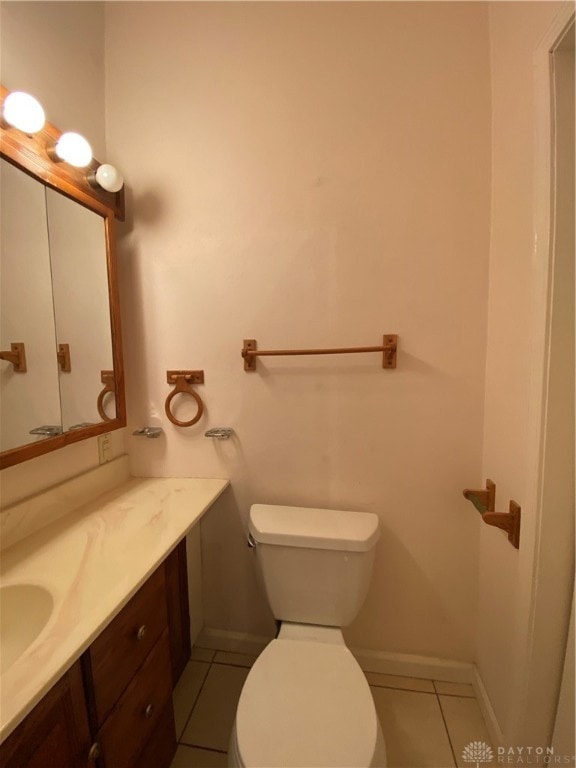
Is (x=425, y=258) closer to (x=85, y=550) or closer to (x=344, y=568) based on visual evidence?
(x=344, y=568)

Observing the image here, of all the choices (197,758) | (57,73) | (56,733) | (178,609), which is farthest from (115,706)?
(57,73)

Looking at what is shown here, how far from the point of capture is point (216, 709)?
46.7 inches

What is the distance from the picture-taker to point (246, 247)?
1212mm

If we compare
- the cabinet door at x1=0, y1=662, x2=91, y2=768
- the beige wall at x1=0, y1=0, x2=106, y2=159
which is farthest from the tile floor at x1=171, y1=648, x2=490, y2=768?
the beige wall at x1=0, y1=0, x2=106, y2=159

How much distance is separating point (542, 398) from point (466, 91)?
3.59ft

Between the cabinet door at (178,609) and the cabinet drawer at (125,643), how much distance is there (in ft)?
0.60

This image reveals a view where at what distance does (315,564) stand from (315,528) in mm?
121

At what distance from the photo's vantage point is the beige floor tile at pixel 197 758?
103 centimetres

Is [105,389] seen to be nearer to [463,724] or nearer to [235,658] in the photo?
[235,658]

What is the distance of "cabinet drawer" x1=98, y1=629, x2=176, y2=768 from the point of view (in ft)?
2.45

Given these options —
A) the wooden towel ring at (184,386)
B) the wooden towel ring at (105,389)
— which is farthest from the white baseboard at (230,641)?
the wooden towel ring at (105,389)

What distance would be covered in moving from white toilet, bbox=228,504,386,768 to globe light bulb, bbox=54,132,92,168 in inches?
53.3
